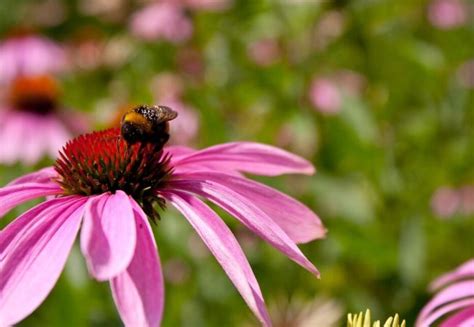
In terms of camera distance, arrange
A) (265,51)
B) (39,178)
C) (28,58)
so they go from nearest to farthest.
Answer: (39,178) → (265,51) → (28,58)

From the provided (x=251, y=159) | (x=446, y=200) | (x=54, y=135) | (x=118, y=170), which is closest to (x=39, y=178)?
(x=118, y=170)

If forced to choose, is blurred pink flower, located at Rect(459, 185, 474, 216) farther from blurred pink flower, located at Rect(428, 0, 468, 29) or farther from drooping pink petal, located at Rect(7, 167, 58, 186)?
drooping pink petal, located at Rect(7, 167, 58, 186)

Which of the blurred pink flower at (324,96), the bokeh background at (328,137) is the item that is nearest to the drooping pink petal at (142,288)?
the bokeh background at (328,137)

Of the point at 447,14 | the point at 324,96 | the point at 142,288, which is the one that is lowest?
the point at 142,288

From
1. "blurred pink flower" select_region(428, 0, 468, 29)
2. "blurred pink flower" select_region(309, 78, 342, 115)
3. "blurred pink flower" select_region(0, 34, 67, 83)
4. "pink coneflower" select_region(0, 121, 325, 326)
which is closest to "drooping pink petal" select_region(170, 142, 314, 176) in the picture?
"pink coneflower" select_region(0, 121, 325, 326)

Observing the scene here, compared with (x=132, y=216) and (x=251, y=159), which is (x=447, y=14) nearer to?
(x=251, y=159)

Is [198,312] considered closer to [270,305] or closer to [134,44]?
[270,305]
